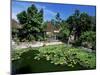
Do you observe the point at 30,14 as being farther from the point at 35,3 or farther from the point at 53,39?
the point at 53,39

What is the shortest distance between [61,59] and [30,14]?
2.32ft

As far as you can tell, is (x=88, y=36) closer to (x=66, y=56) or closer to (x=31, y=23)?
(x=66, y=56)

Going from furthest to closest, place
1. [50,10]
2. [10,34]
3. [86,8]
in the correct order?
[86,8] < [50,10] < [10,34]

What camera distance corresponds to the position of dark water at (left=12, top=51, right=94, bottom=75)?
2.76m

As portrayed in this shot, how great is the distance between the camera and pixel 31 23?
112 inches

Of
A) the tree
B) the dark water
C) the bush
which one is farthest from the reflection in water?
the bush

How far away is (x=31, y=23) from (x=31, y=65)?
53 centimetres

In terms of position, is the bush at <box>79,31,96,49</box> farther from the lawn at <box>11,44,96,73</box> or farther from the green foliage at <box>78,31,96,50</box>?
the lawn at <box>11,44,96,73</box>

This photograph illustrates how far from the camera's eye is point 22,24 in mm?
2799

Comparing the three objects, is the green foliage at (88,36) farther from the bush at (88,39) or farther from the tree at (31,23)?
the tree at (31,23)

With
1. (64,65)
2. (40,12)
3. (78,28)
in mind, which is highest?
(40,12)

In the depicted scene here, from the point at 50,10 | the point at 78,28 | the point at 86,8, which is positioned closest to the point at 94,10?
the point at 86,8

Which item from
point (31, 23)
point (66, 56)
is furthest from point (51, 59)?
point (31, 23)

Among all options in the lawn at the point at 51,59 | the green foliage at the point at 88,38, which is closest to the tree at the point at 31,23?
the lawn at the point at 51,59
